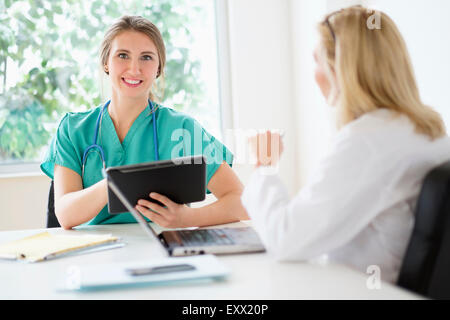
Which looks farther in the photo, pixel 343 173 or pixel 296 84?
pixel 296 84

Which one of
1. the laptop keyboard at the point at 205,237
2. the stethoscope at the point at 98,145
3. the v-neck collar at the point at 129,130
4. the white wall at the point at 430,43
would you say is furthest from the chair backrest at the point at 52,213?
the white wall at the point at 430,43

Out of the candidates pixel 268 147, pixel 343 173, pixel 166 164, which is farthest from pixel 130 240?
pixel 343 173

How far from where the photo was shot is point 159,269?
34.5 inches

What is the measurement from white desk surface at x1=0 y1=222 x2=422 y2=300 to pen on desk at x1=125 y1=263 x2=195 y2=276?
0.03m

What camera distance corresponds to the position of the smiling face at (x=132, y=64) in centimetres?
172

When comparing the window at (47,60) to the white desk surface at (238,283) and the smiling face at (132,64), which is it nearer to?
the smiling face at (132,64)

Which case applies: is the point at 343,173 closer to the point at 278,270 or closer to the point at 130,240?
the point at 278,270

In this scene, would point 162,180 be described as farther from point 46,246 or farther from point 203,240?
point 46,246

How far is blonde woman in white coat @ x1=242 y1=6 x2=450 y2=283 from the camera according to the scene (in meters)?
0.92

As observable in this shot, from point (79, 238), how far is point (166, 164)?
281 mm

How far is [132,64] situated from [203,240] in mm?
846

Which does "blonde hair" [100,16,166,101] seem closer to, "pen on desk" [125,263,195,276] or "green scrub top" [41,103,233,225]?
"green scrub top" [41,103,233,225]

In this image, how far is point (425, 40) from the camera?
2.24 meters

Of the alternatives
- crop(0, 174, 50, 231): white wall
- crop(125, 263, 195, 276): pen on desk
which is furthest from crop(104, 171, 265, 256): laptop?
crop(0, 174, 50, 231): white wall
